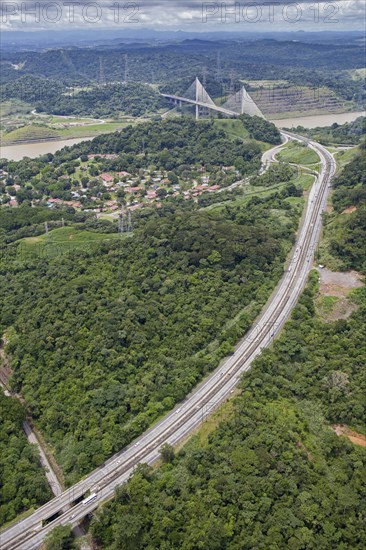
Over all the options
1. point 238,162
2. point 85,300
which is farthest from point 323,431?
point 238,162

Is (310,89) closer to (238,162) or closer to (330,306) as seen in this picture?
(238,162)

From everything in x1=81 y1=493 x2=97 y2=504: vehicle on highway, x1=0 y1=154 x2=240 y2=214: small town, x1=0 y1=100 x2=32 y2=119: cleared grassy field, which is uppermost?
x1=0 y1=100 x2=32 y2=119: cleared grassy field

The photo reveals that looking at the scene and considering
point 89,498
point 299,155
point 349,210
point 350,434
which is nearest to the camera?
point 89,498

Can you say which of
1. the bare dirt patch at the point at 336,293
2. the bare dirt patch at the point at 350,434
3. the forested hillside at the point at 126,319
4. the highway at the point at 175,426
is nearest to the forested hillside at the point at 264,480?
the bare dirt patch at the point at 350,434

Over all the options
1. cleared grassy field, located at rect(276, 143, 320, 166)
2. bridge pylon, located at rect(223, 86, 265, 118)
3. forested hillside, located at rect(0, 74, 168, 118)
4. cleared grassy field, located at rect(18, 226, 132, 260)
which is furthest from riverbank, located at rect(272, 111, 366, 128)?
cleared grassy field, located at rect(18, 226, 132, 260)

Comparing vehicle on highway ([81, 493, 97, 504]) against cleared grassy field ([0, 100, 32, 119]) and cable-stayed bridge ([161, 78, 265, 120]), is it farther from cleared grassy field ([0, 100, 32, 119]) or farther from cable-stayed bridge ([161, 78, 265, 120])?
cleared grassy field ([0, 100, 32, 119])

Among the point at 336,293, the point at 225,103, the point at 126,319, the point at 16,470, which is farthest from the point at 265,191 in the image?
the point at 225,103

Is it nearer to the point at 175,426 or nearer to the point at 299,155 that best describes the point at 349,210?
the point at 299,155
